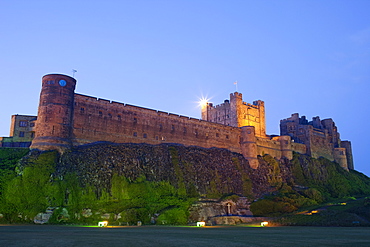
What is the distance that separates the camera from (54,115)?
45406mm

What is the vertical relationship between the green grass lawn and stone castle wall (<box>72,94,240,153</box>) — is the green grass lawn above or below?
below

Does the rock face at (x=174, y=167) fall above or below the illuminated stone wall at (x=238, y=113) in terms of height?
below

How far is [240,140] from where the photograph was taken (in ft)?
221

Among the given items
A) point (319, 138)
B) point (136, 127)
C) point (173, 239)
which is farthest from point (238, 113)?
point (173, 239)

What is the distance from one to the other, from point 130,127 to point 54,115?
1126 cm

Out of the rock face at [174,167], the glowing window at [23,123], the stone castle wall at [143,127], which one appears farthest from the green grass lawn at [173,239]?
the glowing window at [23,123]

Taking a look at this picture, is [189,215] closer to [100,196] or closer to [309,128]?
[100,196]

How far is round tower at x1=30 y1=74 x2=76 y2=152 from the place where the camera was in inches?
1757

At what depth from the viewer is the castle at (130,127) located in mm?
45656

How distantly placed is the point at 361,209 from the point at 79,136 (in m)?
35.4

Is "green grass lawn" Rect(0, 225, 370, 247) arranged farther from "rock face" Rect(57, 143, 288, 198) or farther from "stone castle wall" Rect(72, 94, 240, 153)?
"stone castle wall" Rect(72, 94, 240, 153)

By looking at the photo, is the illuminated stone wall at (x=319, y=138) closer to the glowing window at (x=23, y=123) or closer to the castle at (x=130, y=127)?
the castle at (x=130, y=127)

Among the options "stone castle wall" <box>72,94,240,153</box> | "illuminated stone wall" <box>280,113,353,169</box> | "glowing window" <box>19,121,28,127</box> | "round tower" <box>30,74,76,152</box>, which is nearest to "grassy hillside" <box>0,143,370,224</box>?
"round tower" <box>30,74,76,152</box>

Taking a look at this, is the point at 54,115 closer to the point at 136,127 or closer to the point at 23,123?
the point at 23,123
